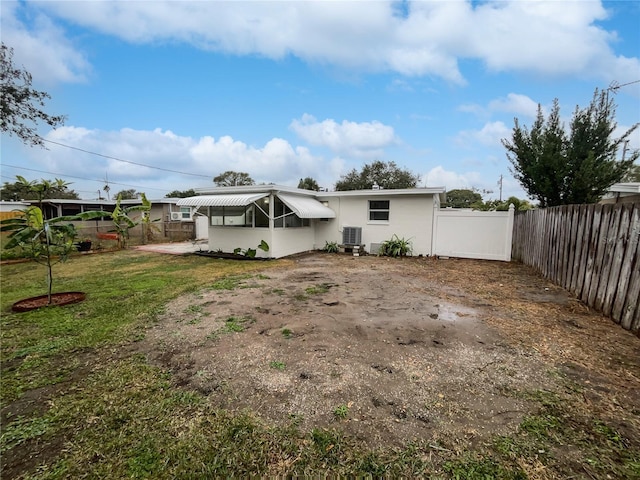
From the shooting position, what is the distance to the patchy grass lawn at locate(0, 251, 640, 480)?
2.10 m

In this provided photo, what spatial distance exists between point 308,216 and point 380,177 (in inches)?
1204

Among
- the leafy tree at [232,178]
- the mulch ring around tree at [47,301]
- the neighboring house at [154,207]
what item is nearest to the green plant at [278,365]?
the mulch ring around tree at [47,301]

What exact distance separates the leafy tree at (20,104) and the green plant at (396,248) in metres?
14.3

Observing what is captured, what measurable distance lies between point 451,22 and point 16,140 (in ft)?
52.5

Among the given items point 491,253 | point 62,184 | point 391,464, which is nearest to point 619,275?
point 391,464

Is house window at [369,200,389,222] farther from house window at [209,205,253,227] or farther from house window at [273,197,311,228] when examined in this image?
house window at [209,205,253,227]

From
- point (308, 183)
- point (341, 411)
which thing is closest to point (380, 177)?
point (308, 183)

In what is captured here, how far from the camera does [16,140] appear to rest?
11.0 meters

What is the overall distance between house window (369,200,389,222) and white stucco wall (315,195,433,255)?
6.6 inches

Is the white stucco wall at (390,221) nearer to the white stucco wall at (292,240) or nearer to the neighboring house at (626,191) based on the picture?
the white stucco wall at (292,240)

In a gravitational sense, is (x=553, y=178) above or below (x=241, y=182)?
below

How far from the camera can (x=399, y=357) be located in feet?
12.2

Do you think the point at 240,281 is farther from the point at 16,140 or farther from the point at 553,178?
the point at 553,178

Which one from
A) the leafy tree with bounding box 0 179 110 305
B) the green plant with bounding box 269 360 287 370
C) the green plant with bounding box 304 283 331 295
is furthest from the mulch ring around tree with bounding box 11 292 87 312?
the green plant with bounding box 269 360 287 370
